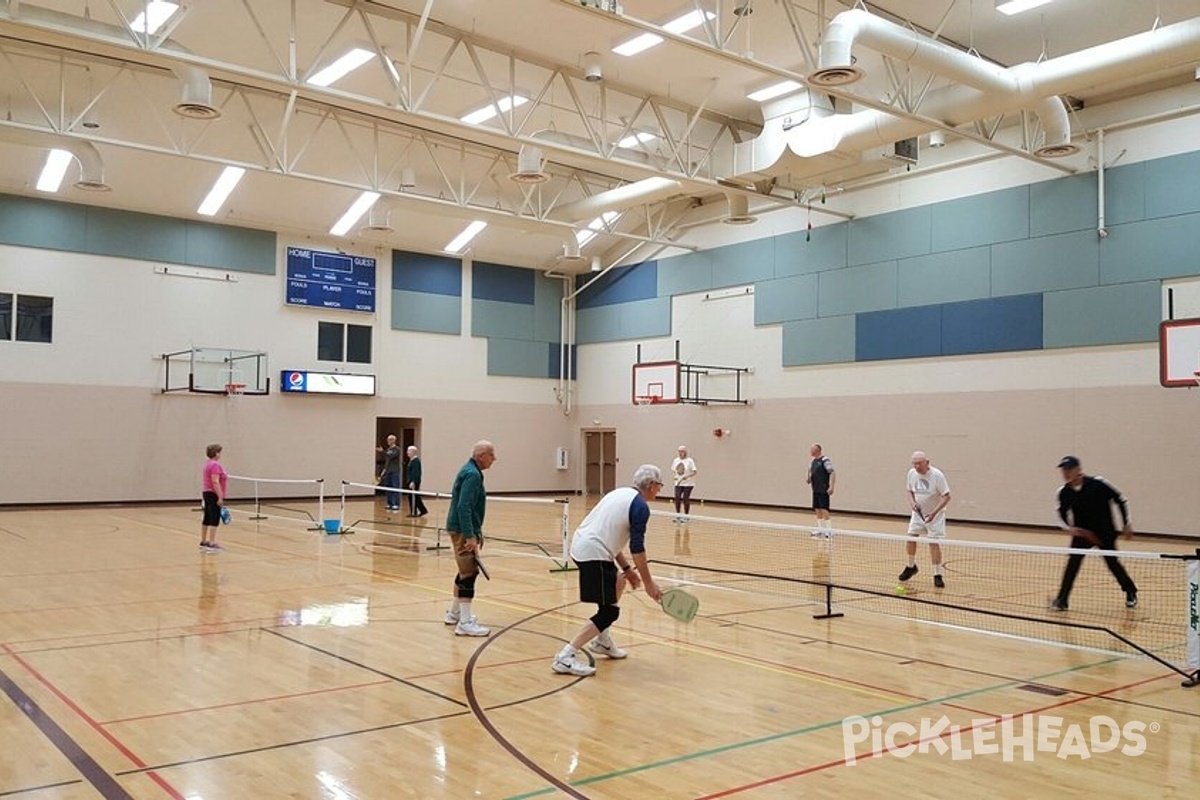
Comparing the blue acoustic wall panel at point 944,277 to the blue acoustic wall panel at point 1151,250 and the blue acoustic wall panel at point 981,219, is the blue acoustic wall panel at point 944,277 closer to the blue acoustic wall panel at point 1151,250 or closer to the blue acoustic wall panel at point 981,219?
the blue acoustic wall panel at point 981,219

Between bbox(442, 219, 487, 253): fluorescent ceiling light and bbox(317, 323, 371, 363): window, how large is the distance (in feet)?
12.6

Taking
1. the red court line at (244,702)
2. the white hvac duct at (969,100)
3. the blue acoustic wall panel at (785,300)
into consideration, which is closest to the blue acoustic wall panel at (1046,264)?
the white hvac duct at (969,100)

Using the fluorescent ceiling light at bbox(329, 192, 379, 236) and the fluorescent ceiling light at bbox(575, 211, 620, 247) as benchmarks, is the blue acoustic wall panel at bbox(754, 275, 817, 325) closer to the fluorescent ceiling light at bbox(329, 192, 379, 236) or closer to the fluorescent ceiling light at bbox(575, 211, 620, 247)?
the fluorescent ceiling light at bbox(575, 211, 620, 247)

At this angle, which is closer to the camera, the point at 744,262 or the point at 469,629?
the point at 469,629

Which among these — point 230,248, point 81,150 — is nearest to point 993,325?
point 81,150

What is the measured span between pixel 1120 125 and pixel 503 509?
1819 centimetres

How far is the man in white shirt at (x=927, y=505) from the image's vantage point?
12.3 m

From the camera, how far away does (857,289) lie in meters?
25.8

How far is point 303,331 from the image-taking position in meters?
29.6

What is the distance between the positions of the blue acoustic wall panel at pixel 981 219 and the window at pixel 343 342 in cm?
1749

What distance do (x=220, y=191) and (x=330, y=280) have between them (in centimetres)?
467

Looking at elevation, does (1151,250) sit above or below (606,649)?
above

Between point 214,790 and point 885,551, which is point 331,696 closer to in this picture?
point 214,790

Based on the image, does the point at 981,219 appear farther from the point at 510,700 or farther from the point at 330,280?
the point at 510,700
